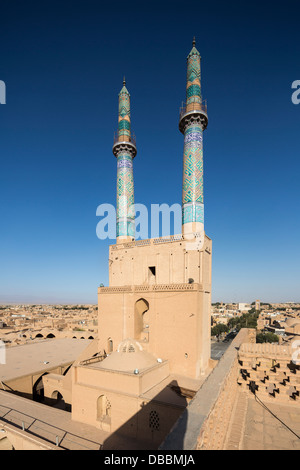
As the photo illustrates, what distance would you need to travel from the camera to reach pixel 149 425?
36.4 feet

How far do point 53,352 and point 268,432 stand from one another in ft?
74.3

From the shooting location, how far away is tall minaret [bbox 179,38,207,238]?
1570cm

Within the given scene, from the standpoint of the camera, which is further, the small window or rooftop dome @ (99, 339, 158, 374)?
the small window

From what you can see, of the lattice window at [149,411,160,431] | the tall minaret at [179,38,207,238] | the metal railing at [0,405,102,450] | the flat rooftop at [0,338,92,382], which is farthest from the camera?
the flat rooftop at [0,338,92,382]

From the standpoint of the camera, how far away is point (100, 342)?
17.1m

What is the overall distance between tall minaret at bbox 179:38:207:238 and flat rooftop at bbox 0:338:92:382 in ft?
51.2

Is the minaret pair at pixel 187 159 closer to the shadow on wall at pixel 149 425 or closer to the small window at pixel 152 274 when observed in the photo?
the small window at pixel 152 274

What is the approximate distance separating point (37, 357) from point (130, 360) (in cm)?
1410

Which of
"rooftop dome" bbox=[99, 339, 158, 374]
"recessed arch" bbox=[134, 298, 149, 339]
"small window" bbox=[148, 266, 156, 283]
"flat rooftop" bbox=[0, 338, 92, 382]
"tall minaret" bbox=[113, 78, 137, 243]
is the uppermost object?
"tall minaret" bbox=[113, 78, 137, 243]

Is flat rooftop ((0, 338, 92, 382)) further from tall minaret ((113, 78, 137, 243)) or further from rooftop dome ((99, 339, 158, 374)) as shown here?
A: tall minaret ((113, 78, 137, 243))

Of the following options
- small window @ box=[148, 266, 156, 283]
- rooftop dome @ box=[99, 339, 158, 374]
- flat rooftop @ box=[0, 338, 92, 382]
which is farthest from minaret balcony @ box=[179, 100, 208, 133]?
flat rooftop @ box=[0, 338, 92, 382]

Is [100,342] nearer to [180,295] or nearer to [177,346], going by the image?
[177,346]

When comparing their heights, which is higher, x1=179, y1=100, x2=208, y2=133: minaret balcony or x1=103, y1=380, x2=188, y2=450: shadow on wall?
x1=179, y1=100, x2=208, y2=133: minaret balcony
